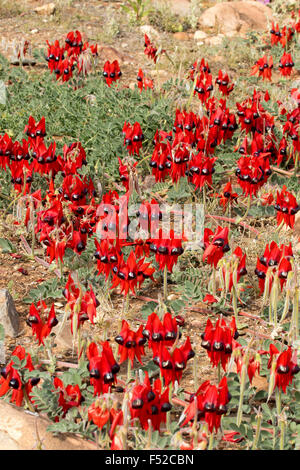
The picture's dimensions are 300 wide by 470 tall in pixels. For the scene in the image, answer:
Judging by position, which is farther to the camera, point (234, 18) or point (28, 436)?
point (234, 18)

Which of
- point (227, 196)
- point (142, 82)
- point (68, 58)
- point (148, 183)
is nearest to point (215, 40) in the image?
point (68, 58)

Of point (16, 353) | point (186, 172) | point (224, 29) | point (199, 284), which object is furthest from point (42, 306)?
point (224, 29)

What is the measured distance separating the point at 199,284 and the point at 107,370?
131 cm

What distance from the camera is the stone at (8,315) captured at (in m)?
3.83

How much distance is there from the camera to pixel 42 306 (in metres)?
3.36

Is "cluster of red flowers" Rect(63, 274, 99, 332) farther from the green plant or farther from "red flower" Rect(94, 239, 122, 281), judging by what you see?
the green plant

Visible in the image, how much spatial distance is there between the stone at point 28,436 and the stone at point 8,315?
0.78 metres

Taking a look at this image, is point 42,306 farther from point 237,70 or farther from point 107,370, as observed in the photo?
point 237,70

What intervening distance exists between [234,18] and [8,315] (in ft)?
18.5

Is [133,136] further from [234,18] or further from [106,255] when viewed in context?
[234,18]

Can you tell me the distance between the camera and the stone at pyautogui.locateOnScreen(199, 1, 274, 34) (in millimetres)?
8414

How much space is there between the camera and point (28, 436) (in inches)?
118

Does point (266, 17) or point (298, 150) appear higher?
point (266, 17)

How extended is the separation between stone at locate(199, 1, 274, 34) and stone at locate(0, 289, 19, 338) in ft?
17.6
